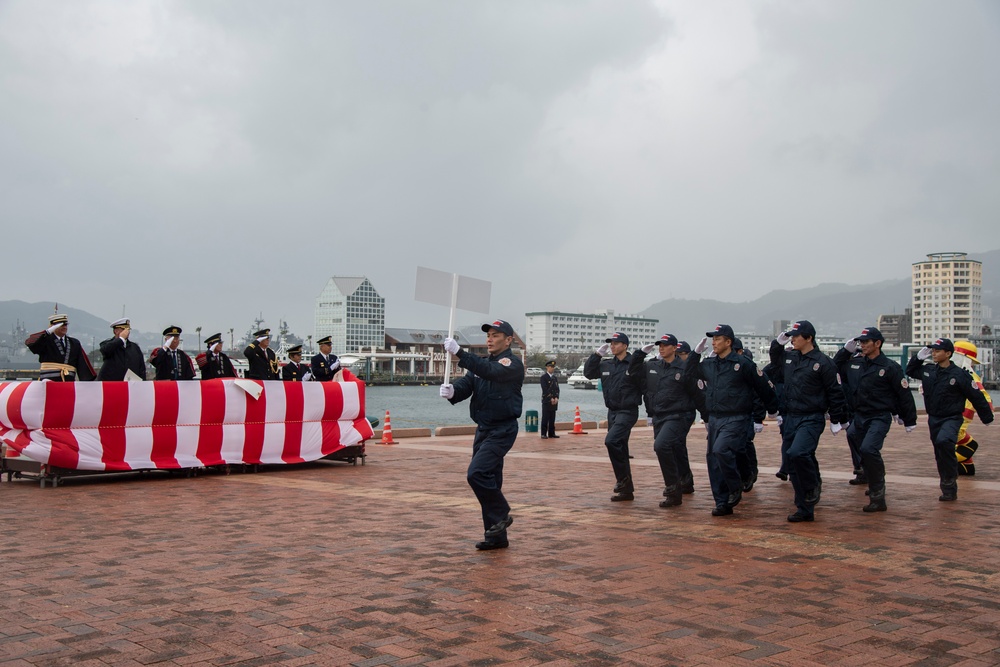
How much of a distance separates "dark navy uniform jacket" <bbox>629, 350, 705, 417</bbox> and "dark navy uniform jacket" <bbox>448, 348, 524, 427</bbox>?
3058 mm

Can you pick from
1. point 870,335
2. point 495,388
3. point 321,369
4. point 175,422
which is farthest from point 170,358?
point 870,335

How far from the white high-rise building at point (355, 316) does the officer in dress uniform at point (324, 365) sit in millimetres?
168929

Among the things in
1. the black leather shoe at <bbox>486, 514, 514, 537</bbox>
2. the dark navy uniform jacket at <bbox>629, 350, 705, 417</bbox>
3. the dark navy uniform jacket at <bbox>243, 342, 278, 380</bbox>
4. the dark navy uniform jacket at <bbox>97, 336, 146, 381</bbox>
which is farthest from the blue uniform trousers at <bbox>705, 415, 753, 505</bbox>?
the dark navy uniform jacket at <bbox>97, 336, 146, 381</bbox>

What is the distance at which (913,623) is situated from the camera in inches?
201

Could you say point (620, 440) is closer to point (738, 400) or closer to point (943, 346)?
point (738, 400)

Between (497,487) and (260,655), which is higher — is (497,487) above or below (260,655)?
above

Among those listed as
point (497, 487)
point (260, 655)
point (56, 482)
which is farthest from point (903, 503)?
point (56, 482)

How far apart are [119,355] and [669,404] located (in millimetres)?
7584

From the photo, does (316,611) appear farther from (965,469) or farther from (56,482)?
(965,469)

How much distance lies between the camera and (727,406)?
951 cm

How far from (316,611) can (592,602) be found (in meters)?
1.62

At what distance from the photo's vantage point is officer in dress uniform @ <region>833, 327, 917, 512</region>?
9711 mm

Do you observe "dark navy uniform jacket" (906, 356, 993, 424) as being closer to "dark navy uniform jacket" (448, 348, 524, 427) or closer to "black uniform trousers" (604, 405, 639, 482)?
"black uniform trousers" (604, 405, 639, 482)

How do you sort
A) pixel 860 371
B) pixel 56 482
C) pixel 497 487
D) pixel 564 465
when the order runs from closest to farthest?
pixel 497 487, pixel 860 371, pixel 56 482, pixel 564 465
